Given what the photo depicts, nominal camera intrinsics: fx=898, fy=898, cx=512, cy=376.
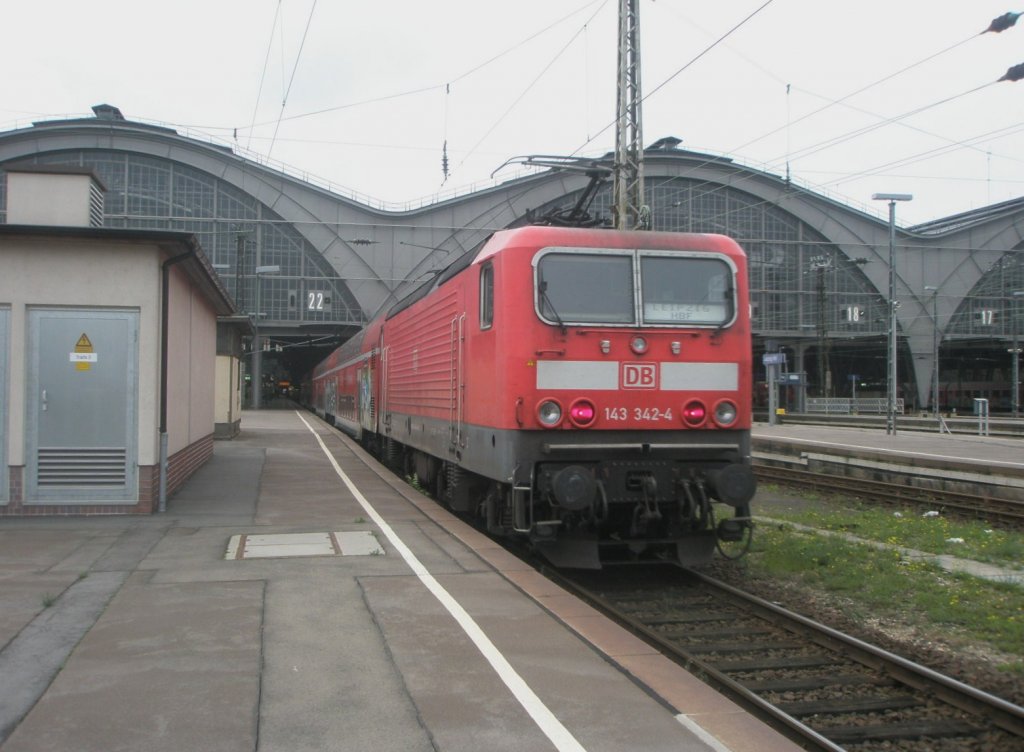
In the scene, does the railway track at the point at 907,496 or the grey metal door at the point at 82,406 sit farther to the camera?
the railway track at the point at 907,496

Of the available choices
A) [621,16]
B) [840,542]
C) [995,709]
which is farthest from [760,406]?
[995,709]

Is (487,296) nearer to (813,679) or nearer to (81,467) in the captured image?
(813,679)

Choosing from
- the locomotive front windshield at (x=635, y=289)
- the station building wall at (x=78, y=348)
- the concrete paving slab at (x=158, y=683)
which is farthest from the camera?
the station building wall at (x=78, y=348)

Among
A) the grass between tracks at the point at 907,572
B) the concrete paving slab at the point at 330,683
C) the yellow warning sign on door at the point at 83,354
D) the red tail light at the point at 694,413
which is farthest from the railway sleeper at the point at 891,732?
the yellow warning sign on door at the point at 83,354

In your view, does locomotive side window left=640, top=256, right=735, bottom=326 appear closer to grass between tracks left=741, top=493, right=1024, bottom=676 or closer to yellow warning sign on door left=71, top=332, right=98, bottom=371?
grass between tracks left=741, top=493, right=1024, bottom=676

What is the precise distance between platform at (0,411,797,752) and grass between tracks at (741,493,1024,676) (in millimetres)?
2646

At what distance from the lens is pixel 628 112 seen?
56.4 ft

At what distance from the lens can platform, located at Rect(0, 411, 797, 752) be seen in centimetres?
423

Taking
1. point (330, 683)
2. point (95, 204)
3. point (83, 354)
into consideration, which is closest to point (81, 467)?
point (83, 354)

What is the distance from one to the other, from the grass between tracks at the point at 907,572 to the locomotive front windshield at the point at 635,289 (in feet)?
8.79

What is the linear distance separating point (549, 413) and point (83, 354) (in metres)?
6.21

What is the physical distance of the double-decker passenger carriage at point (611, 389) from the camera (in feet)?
26.0

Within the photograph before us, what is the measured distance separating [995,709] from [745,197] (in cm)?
5713

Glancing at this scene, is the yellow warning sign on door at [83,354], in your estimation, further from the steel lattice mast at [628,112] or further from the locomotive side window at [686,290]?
the steel lattice mast at [628,112]
